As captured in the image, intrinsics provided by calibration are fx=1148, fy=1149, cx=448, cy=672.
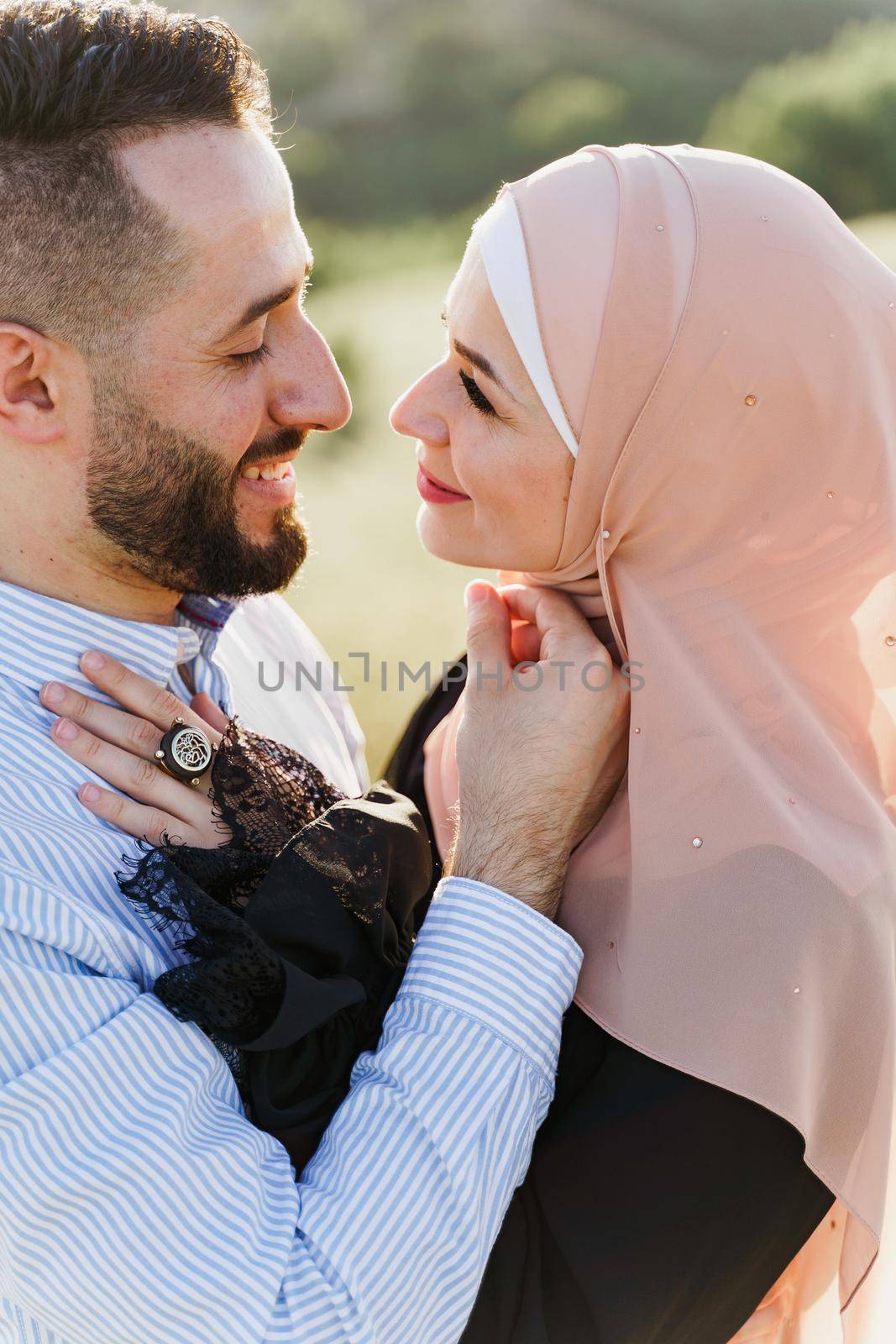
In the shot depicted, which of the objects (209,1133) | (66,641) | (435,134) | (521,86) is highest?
(521,86)

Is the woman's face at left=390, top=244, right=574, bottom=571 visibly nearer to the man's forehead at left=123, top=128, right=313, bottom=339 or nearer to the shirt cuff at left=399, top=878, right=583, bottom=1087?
the man's forehead at left=123, top=128, right=313, bottom=339

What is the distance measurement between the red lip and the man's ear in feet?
1.75

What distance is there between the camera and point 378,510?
4891 millimetres

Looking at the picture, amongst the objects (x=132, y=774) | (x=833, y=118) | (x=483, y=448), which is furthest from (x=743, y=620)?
(x=833, y=118)

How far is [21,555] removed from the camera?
1.66 meters

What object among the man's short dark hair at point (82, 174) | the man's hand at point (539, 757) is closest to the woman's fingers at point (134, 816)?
the man's hand at point (539, 757)

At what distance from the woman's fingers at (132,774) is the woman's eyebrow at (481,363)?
688mm

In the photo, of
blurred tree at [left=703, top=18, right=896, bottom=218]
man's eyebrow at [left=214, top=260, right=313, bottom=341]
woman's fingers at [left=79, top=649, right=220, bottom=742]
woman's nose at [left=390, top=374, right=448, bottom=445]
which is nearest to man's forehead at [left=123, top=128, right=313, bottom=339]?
man's eyebrow at [left=214, top=260, right=313, bottom=341]

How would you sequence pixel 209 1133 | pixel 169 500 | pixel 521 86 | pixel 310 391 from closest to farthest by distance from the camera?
pixel 209 1133, pixel 169 500, pixel 310 391, pixel 521 86

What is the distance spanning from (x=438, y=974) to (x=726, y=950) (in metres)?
0.36

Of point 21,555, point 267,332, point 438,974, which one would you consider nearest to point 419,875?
point 438,974

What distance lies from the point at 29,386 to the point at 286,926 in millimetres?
855

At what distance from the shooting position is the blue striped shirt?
3.80ft

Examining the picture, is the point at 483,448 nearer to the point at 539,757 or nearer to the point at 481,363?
the point at 481,363
